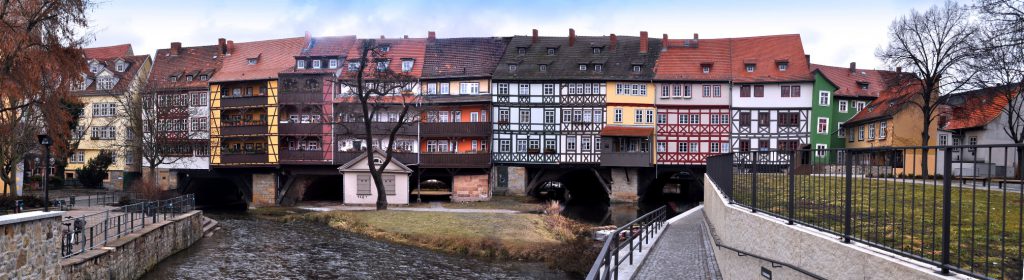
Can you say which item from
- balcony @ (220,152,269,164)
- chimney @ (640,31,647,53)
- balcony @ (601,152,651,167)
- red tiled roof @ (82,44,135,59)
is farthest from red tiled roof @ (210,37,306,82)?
chimney @ (640,31,647,53)

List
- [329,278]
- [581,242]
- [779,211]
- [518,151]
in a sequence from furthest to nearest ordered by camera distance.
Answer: [518,151] < [581,242] < [329,278] < [779,211]

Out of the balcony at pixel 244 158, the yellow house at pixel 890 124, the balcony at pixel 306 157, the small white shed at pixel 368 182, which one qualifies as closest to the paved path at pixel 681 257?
the yellow house at pixel 890 124

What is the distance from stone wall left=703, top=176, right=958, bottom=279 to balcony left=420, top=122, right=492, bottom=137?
105 ft

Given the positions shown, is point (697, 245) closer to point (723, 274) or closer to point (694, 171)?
point (723, 274)

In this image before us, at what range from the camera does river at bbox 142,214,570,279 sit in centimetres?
2206

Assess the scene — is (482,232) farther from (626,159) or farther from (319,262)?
(626,159)

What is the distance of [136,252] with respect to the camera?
20.8 metres

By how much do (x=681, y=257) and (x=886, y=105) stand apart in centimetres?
3320

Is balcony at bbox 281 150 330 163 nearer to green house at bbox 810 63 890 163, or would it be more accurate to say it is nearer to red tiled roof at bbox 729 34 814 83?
red tiled roof at bbox 729 34 814 83

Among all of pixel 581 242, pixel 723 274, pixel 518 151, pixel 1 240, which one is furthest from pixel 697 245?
pixel 518 151

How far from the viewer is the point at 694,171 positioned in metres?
48.2

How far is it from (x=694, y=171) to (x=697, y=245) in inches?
1166

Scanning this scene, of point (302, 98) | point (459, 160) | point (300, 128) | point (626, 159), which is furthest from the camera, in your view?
point (300, 128)

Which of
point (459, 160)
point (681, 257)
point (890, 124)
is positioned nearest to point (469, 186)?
point (459, 160)
